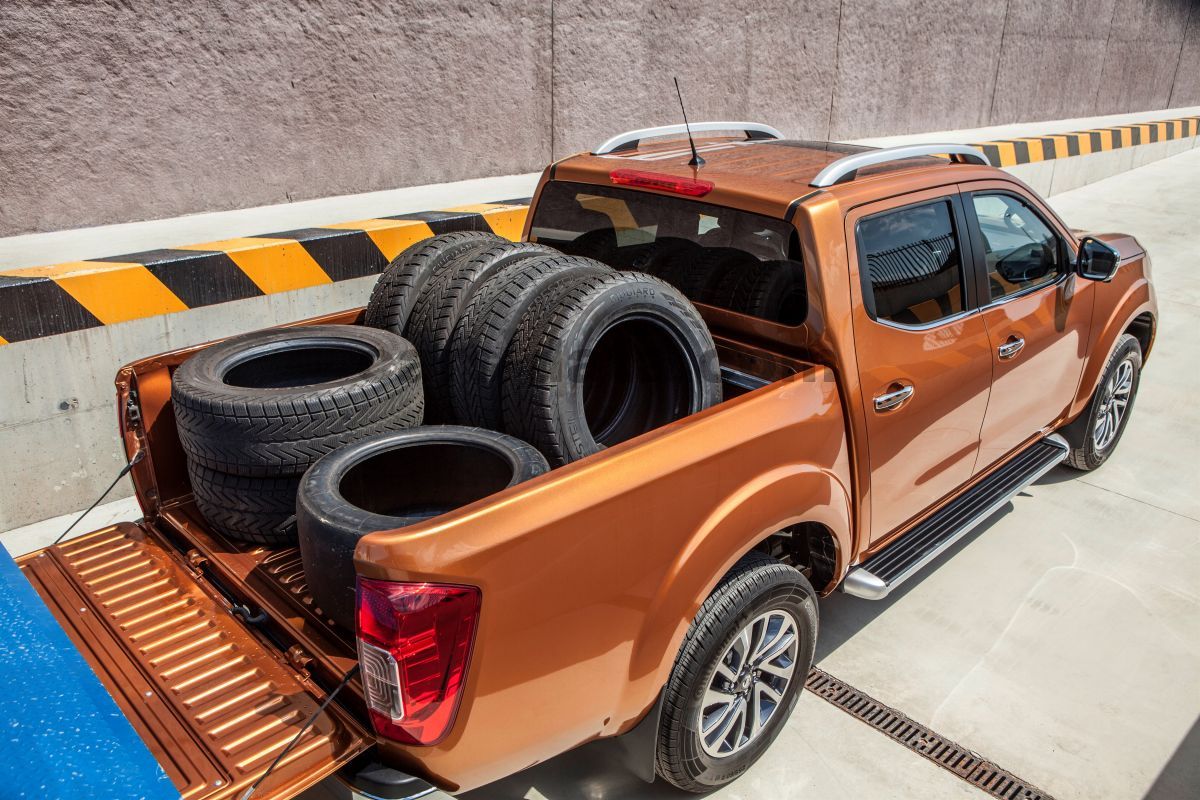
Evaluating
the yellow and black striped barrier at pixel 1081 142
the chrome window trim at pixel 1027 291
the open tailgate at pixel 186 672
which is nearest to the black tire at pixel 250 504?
the open tailgate at pixel 186 672

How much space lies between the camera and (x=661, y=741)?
273cm

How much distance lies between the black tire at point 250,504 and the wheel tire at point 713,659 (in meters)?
1.31

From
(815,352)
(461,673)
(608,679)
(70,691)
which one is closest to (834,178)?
(815,352)

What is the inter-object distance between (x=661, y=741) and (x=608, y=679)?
0.42 meters

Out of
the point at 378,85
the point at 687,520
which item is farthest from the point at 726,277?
the point at 378,85

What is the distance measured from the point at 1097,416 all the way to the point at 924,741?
8.60 feet

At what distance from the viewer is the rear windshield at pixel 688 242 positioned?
330 cm

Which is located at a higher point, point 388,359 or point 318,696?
point 388,359

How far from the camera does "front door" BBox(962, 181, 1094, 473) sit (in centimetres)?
385

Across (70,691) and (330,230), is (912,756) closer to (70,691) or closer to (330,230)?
(70,691)

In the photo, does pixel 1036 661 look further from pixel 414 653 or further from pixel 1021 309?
pixel 414 653

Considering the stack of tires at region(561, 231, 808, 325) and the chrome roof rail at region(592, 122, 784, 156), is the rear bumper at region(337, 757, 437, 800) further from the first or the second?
the chrome roof rail at region(592, 122, 784, 156)

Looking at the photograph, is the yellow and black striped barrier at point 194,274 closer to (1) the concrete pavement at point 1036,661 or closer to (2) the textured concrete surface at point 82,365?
(2) the textured concrete surface at point 82,365

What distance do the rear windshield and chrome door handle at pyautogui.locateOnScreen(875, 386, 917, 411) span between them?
0.40 metres
